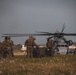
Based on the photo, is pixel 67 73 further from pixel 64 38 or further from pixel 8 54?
pixel 64 38

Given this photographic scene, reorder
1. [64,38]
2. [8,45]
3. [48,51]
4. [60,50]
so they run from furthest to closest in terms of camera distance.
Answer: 1. [60,50]
2. [64,38]
3. [48,51]
4. [8,45]

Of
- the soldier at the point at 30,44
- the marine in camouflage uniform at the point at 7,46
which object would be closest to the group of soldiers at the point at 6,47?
the marine in camouflage uniform at the point at 7,46

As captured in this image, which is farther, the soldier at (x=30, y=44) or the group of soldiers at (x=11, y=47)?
the soldier at (x=30, y=44)

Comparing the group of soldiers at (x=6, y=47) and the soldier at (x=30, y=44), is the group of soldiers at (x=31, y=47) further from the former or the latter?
the group of soldiers at (x=6, y=47)

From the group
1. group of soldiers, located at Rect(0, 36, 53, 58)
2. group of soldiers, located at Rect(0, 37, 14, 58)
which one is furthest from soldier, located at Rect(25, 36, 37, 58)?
group of soldiers, located at Rect(0, 37, 14, 58)

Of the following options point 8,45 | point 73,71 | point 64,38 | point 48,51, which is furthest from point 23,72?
point 64,38

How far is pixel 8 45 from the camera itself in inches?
1210

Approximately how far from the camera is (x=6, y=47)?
1217 inches

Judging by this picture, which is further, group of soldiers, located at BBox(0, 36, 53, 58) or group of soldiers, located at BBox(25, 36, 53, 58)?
group of soldiers, located at BBox(25, 36, 53, 58)

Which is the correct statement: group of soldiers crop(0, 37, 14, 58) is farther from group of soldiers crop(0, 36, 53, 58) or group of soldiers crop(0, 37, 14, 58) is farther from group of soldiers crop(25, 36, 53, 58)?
group of soldiers crop(25, 36, 53, 58)

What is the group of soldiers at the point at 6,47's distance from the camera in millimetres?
30641

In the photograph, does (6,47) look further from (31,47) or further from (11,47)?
(31,47)

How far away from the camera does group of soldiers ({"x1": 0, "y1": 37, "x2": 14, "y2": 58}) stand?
30.6 m

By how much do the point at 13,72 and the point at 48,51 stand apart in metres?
18.6
